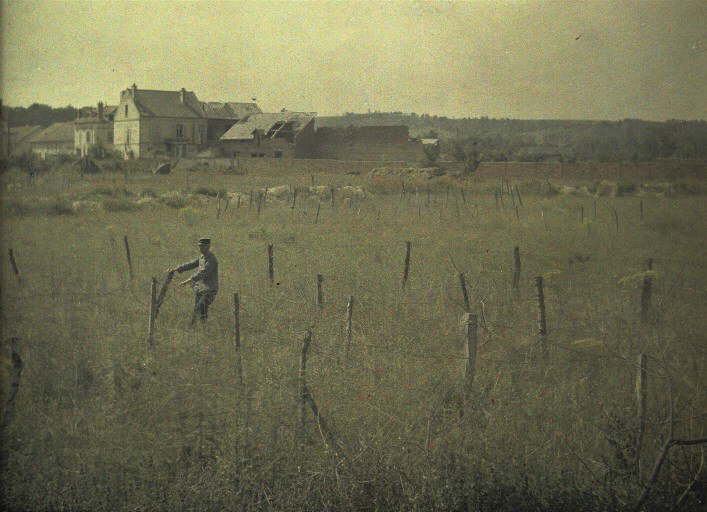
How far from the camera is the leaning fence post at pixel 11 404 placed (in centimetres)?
525

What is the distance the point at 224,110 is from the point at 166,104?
7.04 feet

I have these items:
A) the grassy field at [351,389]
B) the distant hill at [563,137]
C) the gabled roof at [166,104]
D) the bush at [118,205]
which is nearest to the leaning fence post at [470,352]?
the grassy field at [351,389]

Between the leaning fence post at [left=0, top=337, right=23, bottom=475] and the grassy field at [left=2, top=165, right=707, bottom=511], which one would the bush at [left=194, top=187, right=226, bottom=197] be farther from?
the leaning fence post at [left=0, top=337, right=23, bottom=475]

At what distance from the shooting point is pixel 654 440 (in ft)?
20.1

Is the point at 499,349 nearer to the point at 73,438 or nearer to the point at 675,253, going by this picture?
the point at 73,438

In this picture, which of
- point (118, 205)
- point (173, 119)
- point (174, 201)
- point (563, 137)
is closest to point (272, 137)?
point (173, 119)

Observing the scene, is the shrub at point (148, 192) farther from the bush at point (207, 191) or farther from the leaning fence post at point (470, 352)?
the leaning fence post at point (470, 352)

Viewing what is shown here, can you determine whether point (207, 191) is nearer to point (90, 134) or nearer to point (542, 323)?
point (90, 134)

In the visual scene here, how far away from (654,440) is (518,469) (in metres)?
1.51

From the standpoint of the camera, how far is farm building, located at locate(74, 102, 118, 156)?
1219 inches

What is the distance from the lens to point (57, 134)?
30922mm

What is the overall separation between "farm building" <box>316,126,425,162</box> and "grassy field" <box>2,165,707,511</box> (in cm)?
1106

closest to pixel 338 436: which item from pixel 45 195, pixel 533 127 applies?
pixel 45 195

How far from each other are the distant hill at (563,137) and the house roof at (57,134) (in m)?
12.3
